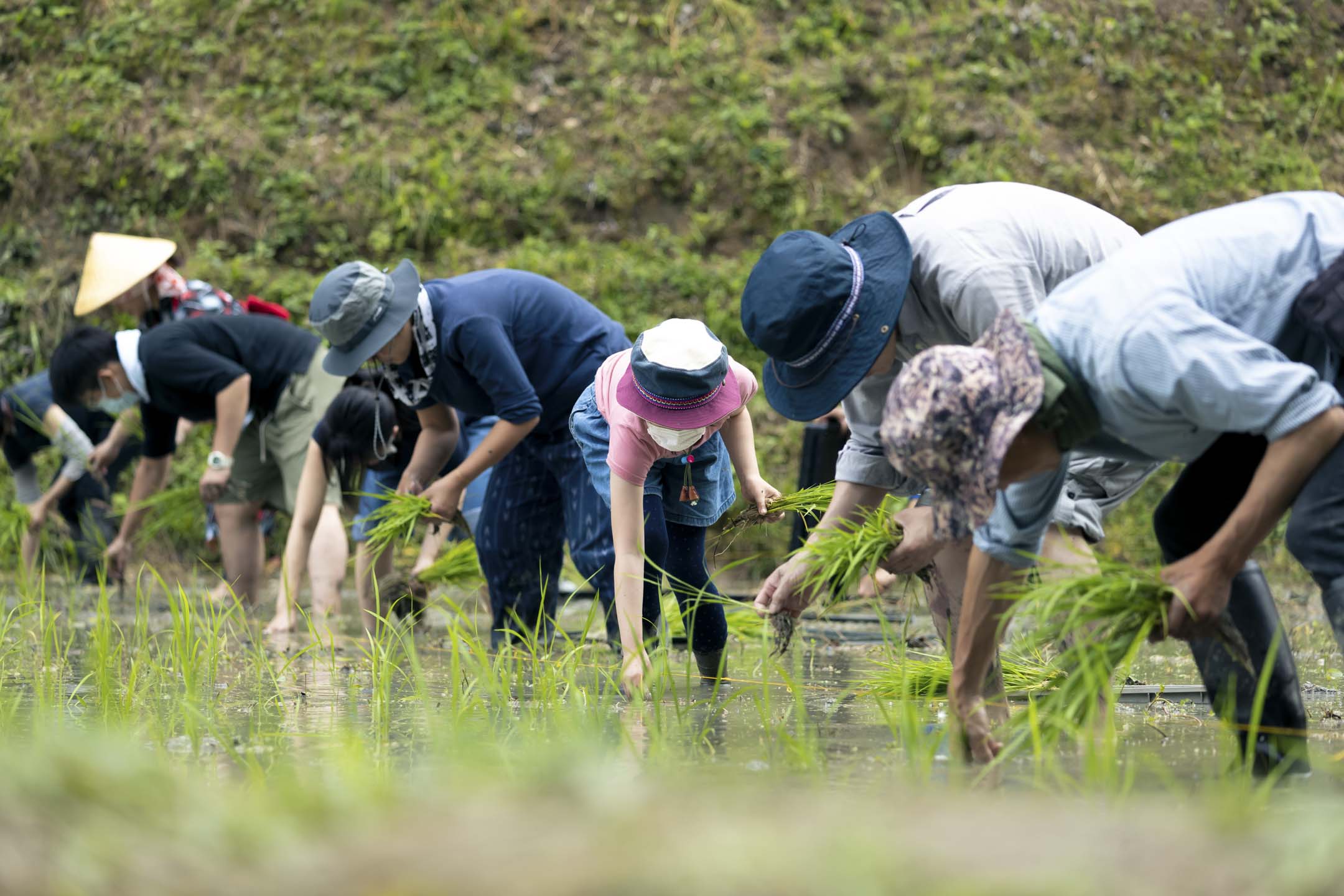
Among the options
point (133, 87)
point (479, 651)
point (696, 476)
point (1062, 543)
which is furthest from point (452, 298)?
point (133, 87)

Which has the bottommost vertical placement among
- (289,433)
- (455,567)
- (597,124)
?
(455,567)

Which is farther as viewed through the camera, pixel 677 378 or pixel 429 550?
pixel 429 550

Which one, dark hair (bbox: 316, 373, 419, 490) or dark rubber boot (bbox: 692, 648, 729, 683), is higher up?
dark hair (bbox: 316, 373, 419, 490)

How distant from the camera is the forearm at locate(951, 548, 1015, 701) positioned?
2461 mm

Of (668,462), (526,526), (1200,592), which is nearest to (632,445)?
(668,462)

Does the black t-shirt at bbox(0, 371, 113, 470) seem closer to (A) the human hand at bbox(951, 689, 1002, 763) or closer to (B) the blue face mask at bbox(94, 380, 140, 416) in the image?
(B) the blue face mask at bbox(94, 380, 140, 416)

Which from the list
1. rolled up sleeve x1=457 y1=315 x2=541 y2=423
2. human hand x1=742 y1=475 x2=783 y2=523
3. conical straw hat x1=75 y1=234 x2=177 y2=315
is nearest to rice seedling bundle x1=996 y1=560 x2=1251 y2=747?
human hand x1=742 y1=475 x2=783 y2=523

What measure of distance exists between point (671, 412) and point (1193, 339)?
149 centimetres

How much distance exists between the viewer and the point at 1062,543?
2.92 m

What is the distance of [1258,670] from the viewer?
8.45 ft

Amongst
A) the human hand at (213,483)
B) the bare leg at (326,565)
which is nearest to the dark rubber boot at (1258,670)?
the bare leg at (326,565)

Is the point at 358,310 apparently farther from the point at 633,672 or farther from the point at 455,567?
the point at 633,672

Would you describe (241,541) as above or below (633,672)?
below

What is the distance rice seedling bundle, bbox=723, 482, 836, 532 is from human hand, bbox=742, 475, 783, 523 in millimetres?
20
